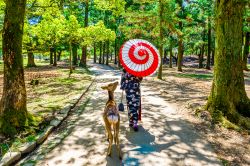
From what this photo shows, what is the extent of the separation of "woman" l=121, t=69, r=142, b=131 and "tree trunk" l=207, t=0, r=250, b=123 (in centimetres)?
269

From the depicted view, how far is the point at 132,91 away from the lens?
8.57 m

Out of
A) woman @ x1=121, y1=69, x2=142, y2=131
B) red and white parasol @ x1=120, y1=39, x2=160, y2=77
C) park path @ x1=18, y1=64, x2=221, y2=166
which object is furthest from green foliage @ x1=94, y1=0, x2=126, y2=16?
woman @ x1=121, y1=69, x2=142, y2=131

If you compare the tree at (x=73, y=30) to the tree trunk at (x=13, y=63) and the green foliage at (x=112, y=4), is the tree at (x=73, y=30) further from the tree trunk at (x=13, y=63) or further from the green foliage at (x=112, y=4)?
the tree trunk at (x=13, y=63)

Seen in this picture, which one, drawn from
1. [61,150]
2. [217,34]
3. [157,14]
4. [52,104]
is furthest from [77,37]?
[61,150]

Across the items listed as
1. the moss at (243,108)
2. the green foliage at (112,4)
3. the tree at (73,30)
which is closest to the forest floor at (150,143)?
the moss at (243,108)

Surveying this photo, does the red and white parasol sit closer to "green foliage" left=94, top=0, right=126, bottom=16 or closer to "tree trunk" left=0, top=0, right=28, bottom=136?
"tree trunk" left=0, top=0, right=28, bottom=136

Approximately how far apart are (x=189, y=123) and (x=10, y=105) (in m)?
5.21

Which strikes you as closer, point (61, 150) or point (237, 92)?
point (61, 150)

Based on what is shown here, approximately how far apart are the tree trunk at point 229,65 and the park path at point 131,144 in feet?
4.40

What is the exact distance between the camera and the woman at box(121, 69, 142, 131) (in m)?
8.53

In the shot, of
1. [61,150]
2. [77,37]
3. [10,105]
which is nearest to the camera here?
[61,150]

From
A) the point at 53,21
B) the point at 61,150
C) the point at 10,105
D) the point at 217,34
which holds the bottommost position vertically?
the point at 61,150

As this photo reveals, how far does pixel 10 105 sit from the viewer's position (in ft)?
26.7

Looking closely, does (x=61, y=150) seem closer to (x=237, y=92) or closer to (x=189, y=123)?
(x=189, y=123)
